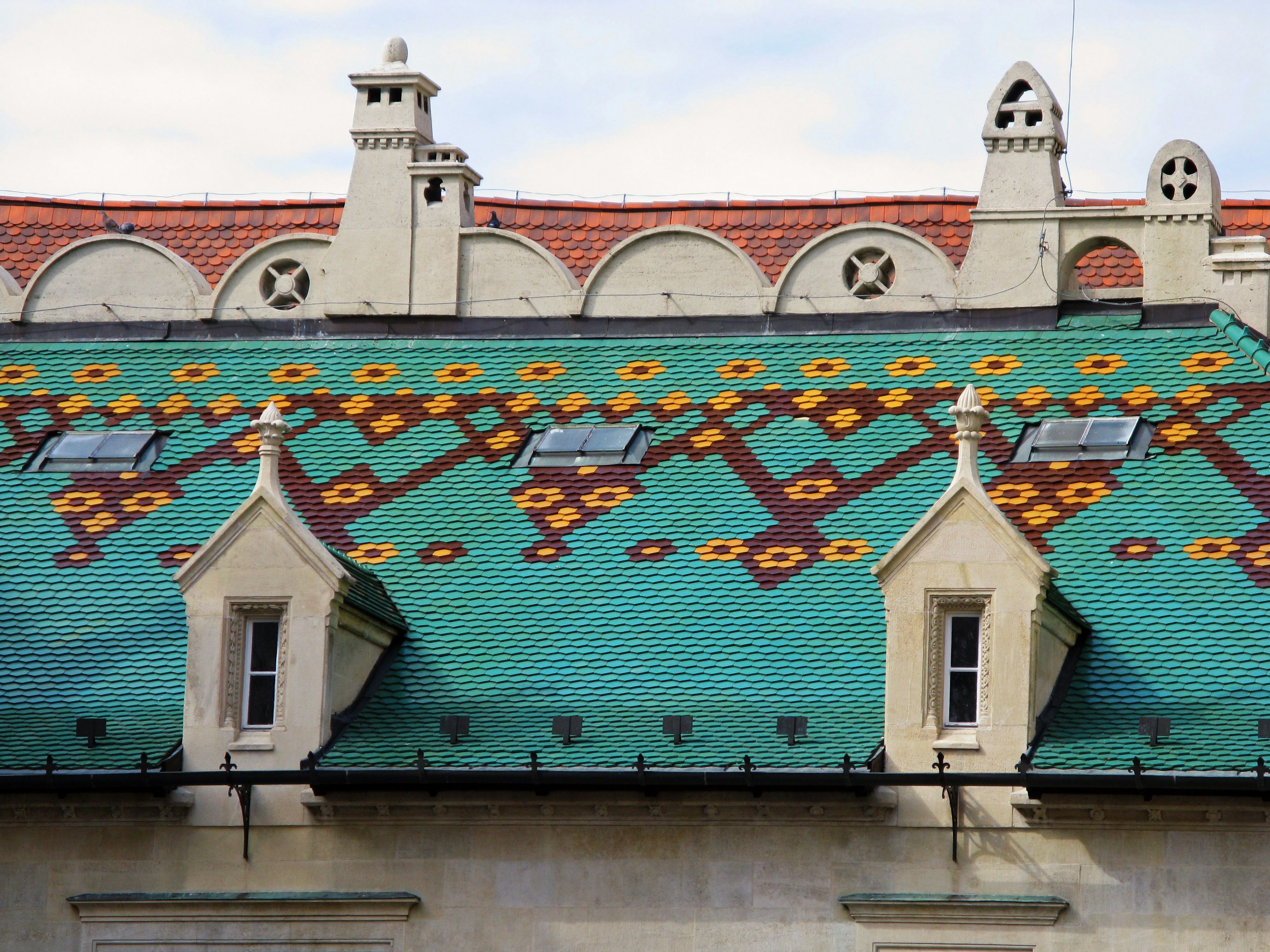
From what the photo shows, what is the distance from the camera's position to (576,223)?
40406 mm

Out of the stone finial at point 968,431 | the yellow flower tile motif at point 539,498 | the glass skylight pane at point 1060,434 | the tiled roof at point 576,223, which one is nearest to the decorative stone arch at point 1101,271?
the tiled roof at point 576,223

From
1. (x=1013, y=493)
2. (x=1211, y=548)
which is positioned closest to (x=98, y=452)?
(x=1013, y=493)

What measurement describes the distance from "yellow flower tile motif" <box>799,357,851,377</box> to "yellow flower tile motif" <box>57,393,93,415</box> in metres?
8.70

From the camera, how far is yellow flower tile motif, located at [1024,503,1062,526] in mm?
28188

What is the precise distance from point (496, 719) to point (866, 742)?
12.1 feet

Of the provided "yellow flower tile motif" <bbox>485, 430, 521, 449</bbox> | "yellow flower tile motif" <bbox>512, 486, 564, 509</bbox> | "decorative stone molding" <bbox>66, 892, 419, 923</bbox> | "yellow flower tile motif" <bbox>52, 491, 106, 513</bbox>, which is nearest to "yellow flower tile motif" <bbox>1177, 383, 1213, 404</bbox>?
"yellow flower tile motif" <bbox>512, 486, 564, 509</bbox>

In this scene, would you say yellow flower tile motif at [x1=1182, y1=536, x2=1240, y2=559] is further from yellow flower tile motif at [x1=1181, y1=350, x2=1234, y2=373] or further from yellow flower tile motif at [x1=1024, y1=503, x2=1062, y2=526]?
yellow flower tile motif at [x1=1181, y1=350, x2=1234, y2=373]

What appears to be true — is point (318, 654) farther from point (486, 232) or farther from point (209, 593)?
point (486, 232)

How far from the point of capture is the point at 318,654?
26.3 m

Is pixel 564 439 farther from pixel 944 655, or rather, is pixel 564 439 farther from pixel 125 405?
pixel 944 655

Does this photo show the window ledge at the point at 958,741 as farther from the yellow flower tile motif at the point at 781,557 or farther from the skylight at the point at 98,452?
the skylight at the point at 98,452

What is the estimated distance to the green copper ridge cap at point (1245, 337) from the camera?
30609 mm

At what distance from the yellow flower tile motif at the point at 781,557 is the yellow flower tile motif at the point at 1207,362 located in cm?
559

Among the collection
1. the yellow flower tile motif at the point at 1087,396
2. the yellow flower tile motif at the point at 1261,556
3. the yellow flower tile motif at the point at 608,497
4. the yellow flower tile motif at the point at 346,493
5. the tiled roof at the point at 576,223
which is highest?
the tiled roof at the point at 576,223
